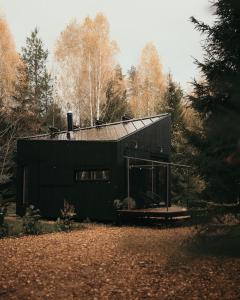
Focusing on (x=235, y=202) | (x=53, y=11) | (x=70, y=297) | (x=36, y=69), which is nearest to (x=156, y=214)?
(x=235, y=202)

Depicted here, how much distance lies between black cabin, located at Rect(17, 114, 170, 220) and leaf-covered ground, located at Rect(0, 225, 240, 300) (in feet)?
16.3

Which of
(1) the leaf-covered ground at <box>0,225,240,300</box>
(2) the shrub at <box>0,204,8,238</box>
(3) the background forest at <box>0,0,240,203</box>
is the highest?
(3) the background forest at <box>0,0,240,203</box>

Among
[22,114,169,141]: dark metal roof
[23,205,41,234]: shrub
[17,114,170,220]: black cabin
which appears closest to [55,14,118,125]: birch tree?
[22,114,169,141]: dark metal roof

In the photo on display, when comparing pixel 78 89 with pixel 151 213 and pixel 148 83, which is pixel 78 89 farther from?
pixel 151 213

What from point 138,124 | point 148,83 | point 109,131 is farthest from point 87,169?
point 148,83

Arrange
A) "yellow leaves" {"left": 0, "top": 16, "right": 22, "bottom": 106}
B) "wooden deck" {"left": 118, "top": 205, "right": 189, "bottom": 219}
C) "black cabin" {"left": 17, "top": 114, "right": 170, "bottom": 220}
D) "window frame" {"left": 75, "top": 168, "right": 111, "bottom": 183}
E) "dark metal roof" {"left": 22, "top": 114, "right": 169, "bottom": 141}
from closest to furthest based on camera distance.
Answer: "wooden deck" {"left": 118, "top": 205, "right": 189, "bottom": 219}
"black cabin" {"left": 17, "top": 114, "right": 170, "bottom": 220}
"window frame" {"left": 75, "top": 168, "right": 111, "bottom": 183}
"dark metal roof" {"left": 22, "top": 114, "right": 169, "bottom": 141}
"yellow leaves" {"left": 0, "top": 16, "right": 22, "bottom": 106}

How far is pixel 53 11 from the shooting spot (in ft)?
18.2

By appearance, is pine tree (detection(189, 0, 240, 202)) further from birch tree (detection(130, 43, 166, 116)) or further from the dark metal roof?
birch tree (detection(130, 43, 166, 116))

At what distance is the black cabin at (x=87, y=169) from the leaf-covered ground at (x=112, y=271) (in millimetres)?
4975

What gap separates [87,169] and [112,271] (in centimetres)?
951

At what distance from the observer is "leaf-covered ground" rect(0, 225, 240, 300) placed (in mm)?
6105

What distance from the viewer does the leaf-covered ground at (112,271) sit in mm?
6105

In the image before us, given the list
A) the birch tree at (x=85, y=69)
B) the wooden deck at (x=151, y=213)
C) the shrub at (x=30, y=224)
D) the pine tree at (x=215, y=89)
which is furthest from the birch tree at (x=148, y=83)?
the pine tree at (x=215, y=89)

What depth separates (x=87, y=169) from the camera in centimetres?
1688
